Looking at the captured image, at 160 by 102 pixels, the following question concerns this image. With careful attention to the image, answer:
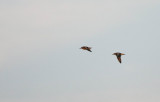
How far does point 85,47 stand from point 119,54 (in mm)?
17739

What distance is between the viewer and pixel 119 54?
113125mm

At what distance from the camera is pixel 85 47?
108m
